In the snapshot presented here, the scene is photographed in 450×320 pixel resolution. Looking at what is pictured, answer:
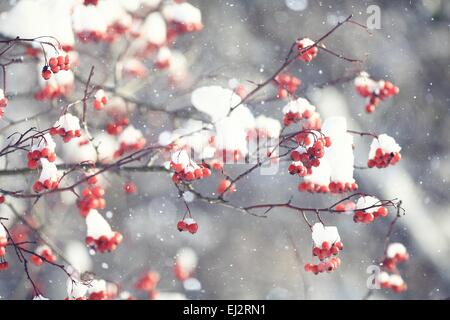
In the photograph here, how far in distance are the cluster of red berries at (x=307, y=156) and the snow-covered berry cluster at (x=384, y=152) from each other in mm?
237

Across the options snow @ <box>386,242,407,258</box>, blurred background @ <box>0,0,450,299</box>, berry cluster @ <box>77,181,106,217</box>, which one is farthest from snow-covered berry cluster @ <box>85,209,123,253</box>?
snow @ <box>386,242,407,258</box>

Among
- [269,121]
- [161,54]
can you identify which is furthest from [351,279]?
[161,54]

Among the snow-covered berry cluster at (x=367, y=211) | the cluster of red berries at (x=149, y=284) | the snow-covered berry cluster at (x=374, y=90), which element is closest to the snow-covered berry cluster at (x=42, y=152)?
the snow-covered berry cluster at (x=367, y=211)

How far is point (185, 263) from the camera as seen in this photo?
3602 millimetres

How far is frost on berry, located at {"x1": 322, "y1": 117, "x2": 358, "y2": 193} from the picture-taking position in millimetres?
2100

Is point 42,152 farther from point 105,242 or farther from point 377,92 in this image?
point 377,92

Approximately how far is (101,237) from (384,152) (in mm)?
1012

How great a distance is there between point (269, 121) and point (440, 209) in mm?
1746

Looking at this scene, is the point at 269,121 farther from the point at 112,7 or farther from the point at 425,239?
the point at 425,239

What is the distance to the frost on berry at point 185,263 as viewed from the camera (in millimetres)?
3536

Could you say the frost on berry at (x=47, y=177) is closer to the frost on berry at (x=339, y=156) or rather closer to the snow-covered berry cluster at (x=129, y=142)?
the snow-covered berry cluster at (x=129, y=142)

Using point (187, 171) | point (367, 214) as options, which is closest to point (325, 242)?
point (367, 214)

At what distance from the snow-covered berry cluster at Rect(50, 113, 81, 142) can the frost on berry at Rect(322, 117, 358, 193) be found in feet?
2.86
